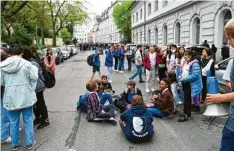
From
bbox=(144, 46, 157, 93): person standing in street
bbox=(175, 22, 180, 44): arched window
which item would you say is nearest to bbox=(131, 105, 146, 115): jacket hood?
bbox=(144, 46, 157, 93): person standing in street

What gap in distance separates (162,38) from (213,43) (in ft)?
41.9

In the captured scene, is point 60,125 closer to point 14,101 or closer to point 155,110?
point 14,101

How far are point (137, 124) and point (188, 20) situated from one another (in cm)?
2084

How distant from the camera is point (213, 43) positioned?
19.6 meters

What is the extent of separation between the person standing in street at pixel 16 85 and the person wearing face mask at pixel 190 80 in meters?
3.48

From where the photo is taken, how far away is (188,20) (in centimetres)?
2362

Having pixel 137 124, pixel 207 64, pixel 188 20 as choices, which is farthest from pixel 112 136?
pixel 188 20

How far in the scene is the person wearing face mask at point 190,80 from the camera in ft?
19.3

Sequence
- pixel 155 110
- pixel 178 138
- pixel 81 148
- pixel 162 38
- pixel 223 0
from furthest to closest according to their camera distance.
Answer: pixel 162 38, pixel 223 0, pixel 155 110, pixel 178 138, pixel 81 148

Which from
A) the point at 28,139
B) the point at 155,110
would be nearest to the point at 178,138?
the point at 155,110

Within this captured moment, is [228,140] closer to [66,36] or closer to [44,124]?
[44,124]

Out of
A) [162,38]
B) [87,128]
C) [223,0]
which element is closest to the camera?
[87,128]

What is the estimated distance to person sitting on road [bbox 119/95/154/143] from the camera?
4.72m

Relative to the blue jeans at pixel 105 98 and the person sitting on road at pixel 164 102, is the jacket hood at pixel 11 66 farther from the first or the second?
the person sitting on road at pixel 164 102
